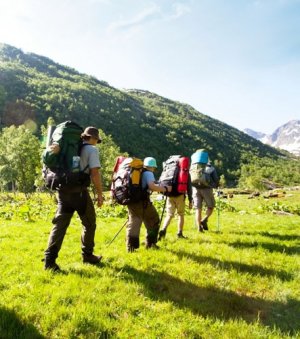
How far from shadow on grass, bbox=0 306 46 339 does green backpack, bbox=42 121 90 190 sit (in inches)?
112

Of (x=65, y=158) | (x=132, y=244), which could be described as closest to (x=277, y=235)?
(x=132, y=244)

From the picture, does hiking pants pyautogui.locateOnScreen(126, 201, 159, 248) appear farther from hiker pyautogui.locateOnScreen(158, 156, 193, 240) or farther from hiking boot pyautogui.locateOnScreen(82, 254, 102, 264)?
hiker pyautogui.locateOnScreen(158, 156, 193, 240)

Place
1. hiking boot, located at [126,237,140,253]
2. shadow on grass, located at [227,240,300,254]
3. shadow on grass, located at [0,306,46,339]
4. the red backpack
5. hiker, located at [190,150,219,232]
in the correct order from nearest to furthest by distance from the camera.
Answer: shadow on grass, located at [0,306,46,339] → hiking boot, located at [126,237,140,253] → shadow on grass, located at [227,240,300,254] → the red backpack → hiker, located at [190,150,219,232]

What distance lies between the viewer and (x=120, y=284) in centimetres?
709

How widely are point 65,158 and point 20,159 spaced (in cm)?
7104

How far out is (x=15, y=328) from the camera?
17.1 feet

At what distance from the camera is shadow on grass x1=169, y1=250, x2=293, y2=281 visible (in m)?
8.12

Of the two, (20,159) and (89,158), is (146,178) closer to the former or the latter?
(89,158)

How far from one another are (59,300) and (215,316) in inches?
107

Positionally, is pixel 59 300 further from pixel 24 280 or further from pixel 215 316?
pixel 215 316

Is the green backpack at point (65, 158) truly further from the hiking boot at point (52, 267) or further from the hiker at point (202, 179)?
the hiker at point (202, 179)

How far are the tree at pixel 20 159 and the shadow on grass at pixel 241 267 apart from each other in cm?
6652

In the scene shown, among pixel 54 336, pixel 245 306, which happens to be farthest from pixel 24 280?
pixel 245 306

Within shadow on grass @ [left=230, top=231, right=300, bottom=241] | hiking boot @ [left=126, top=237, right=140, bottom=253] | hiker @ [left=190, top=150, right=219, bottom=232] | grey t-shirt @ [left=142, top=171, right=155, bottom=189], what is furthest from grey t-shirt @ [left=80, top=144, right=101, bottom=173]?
shadow on grass @ [left=230, top=231, right=300, bottom=241]
